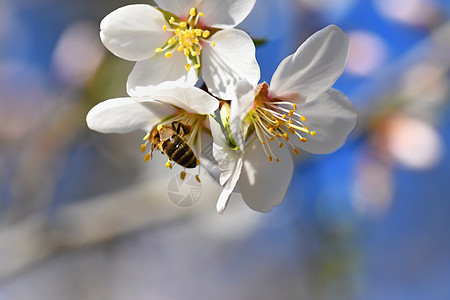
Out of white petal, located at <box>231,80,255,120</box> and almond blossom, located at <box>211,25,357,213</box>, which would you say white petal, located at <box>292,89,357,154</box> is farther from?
white petal, located at <box>231,80,255,120</box>

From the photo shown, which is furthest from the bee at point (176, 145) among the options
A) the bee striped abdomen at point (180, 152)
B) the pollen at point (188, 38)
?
the pollen at point (188, 38)

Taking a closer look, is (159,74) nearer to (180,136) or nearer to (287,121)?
(180,136)

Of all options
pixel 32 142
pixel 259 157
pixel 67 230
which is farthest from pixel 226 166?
pixel 32 142

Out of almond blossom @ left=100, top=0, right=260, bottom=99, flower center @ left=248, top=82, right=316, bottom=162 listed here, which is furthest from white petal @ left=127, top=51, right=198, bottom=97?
flower center @ left=248, top=82, right=316, bottom=162

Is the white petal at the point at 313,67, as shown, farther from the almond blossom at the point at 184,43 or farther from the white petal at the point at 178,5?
the white petal at the point at 178,5

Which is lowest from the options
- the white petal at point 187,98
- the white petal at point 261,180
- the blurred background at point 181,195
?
the blurred background at point 181,195

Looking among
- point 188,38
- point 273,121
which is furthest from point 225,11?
point 273,121

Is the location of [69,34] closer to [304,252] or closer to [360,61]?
[360,61]
